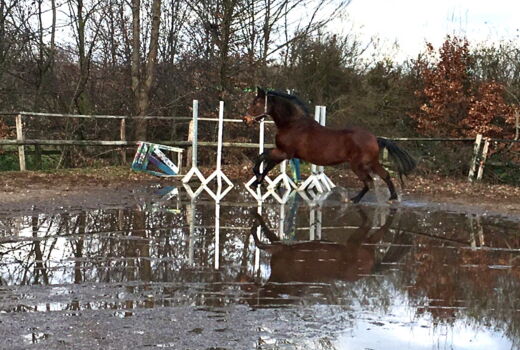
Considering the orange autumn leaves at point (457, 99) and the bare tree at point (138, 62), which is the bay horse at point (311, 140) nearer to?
the bare tree at point (138, 62)

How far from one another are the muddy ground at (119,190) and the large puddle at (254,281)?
1.27m

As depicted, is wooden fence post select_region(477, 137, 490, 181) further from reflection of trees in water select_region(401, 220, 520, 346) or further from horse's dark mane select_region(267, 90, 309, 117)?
reflection of trees in water select_region(401, 220, 520, 346)

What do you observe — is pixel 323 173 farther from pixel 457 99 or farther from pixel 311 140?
pixel 457 99

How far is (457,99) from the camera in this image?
19000 mm

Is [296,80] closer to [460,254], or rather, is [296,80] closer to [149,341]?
[460,254]

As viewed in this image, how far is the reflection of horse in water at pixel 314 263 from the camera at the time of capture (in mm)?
5102

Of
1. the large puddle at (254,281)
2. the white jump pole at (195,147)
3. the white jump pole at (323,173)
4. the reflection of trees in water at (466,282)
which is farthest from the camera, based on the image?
the white jump pole at (323,173)

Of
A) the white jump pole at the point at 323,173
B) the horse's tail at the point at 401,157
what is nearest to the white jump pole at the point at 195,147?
the white jump pole at the point at 323,173

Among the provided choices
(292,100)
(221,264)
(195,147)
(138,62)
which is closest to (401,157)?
(292,100)

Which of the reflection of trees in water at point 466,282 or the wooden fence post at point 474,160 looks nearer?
the reflection of trees in water at point 466,282

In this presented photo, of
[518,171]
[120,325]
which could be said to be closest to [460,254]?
[120,325]

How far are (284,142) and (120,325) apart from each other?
6.68 metres

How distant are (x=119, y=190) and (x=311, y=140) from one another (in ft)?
12.7

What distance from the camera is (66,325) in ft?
13.2
